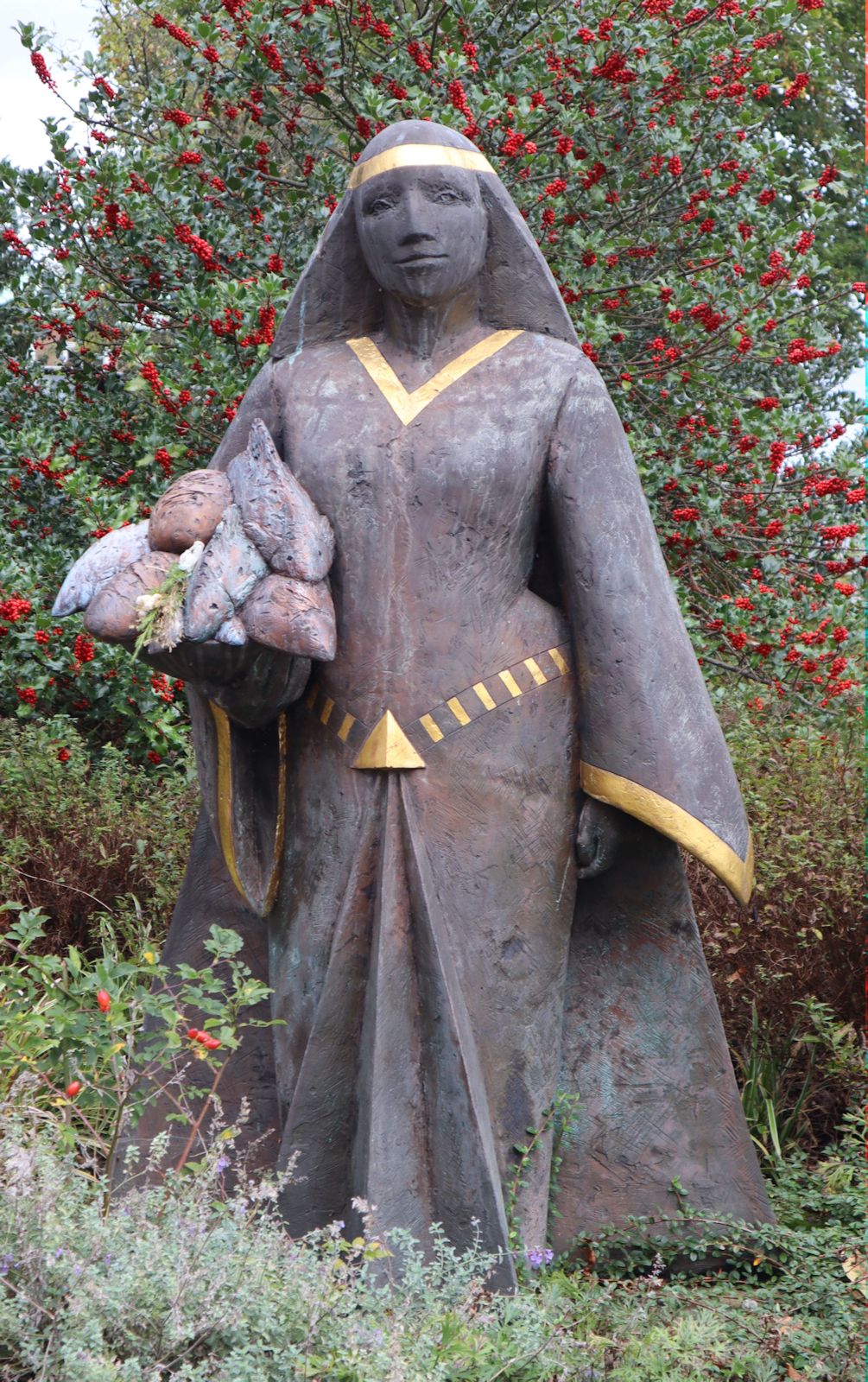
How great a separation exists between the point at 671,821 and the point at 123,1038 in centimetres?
135

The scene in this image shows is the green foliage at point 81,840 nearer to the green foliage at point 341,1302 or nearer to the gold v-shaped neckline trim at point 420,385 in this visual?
the green foliage at point 341,1302

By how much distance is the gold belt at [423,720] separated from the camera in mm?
3174

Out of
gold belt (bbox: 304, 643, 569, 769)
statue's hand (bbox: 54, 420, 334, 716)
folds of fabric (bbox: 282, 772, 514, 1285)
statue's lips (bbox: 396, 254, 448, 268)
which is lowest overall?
folds of fabric (bbox: 282, 772, 514, 1285)

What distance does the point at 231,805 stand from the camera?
335 cm

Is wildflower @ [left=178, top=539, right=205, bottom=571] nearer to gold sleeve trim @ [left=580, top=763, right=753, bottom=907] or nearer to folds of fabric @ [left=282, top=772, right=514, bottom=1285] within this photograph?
folds of fabric @ [left=282, top=772, right=514, bottom=1285]

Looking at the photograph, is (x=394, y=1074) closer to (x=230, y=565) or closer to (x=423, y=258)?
(x=230, y=565)

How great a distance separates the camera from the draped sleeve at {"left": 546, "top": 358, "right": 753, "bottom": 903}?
126 inches

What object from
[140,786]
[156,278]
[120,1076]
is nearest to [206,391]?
[156,278]

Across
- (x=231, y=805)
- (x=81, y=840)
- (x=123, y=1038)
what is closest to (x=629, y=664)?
(x=231, y=805)

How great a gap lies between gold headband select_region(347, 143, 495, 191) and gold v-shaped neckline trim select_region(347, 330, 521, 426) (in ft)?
1.08

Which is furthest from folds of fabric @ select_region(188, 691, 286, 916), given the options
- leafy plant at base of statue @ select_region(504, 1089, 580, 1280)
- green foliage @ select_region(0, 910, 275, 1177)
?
leafy plant at base of statue @ select_region(504, 1089, 580, 1280)

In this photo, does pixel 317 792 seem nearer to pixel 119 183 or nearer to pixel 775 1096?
pixel 775 1096

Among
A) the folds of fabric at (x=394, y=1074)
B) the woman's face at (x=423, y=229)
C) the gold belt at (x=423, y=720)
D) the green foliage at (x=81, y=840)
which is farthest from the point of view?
the green foliage at (x=81, y=840)

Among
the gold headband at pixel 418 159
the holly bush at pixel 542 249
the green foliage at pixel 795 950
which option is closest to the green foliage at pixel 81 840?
the holly bush at pixel 542 249
